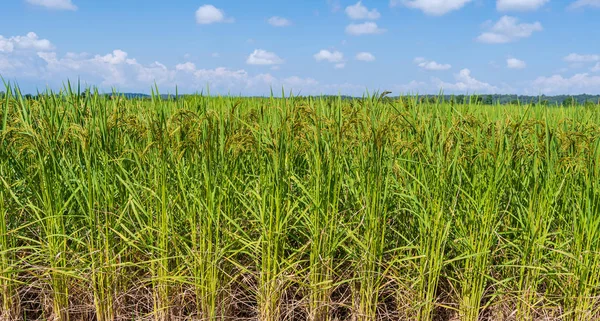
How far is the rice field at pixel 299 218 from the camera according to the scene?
2479mm

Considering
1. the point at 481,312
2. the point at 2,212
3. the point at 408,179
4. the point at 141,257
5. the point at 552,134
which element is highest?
the point at 552,134

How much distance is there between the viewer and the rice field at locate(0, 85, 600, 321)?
248 centimetres

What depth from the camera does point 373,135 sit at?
2.53 m

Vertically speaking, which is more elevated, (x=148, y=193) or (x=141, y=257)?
(x=148, y=193)

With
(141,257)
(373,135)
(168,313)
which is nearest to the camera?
(373,135)

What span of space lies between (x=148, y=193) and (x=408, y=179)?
1.46 m

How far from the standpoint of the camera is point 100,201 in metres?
2.66

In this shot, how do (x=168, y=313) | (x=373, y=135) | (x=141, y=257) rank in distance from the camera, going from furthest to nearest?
1. (x=141, y=257)
2. (x=168, y=313)
3. (x=373, y=135)

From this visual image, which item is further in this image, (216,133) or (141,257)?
(141,257)

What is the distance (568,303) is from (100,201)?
266cm

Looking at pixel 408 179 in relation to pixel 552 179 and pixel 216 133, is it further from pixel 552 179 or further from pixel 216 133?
pixel 216 133

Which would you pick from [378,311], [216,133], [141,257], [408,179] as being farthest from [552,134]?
[141,257]

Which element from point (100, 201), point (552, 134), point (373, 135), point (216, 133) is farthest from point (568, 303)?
point (100, 201)

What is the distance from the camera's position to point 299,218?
253 centimetres
